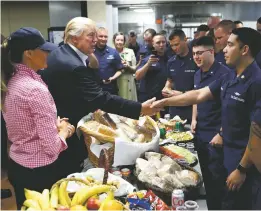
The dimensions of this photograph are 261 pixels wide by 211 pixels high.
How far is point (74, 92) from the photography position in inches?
102

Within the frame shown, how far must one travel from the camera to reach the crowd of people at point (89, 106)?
189cm

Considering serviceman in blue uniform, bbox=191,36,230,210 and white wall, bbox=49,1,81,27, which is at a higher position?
white wall, bbox=49,1,81,27

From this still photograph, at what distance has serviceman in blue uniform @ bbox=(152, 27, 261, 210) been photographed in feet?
7.46

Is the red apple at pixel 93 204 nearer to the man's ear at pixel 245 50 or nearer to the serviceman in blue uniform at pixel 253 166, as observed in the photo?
the serviceman in blue uniform at pixel 253 166

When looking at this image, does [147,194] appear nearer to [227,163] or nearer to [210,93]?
[227,163]

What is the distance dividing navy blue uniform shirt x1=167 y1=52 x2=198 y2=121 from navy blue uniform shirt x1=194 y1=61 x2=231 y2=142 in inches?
26.0

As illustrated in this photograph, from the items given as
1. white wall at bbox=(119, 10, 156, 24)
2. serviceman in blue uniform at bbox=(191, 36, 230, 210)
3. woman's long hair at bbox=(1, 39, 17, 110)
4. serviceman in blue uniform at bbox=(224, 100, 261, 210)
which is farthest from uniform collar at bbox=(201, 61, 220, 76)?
white wall at bbox=(119, 10, 156, 24)

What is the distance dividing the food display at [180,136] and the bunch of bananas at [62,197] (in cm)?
118

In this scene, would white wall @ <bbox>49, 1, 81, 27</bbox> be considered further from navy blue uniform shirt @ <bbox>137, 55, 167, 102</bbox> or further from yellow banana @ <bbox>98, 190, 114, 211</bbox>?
yellow banana @ <bbox>98, 190, 114, 211</bbox>

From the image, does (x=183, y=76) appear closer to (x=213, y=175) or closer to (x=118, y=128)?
(x=213, y=175)

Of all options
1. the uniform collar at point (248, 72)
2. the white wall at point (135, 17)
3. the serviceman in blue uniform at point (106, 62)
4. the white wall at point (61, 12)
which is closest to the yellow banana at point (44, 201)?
the uniform collar at point (248, 72)

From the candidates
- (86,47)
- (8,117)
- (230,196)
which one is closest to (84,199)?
(8,117)

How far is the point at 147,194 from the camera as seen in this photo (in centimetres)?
174

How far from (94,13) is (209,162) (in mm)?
4211
